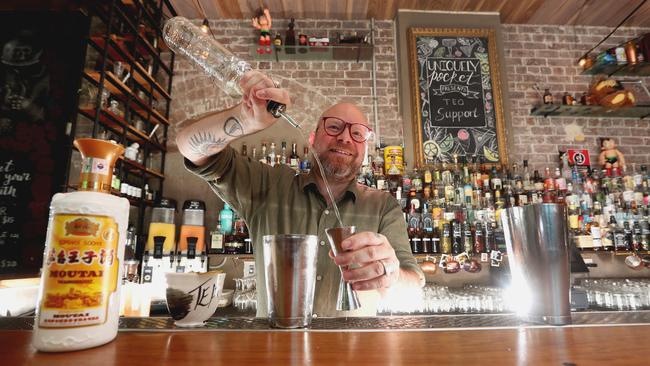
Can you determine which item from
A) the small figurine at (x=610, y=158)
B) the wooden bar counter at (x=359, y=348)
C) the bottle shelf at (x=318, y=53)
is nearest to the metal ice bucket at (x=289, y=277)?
the wooden bar counter at (x=359, y=348)

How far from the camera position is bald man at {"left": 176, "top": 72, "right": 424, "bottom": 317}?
4.07 feet

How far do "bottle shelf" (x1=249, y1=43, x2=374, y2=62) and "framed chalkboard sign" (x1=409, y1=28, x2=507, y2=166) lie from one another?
52 centimetres

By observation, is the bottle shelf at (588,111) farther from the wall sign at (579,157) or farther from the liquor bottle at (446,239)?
the liquor bottle at (446,239)

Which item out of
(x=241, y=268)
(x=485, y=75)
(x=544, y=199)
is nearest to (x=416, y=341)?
(x=241, y=268)

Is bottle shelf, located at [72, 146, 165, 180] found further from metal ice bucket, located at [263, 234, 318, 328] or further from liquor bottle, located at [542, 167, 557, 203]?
liquor bottle, located at [542, 167, 557, 203]

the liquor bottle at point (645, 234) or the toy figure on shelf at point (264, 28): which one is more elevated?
the toy figure on shelf at point (264, 28)

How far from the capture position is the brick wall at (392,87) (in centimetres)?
372

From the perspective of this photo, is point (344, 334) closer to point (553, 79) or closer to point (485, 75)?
point (485, 75)

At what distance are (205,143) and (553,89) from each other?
12.9 ft

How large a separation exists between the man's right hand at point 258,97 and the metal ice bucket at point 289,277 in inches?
16.7

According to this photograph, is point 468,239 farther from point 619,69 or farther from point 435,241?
point 619,69

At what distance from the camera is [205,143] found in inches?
50.3

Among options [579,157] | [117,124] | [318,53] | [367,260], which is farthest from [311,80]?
[367,260]

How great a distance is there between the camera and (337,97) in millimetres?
3744
